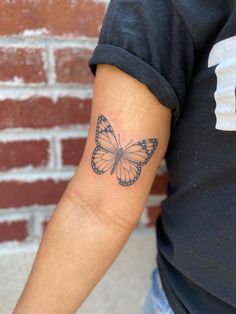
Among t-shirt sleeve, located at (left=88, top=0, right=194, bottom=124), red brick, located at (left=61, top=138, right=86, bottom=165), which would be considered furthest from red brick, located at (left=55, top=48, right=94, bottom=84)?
t-shirt sleeve, located at (left=88, top=0, right=194, bottom=124)

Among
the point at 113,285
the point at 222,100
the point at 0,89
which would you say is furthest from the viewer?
the point at 113,285

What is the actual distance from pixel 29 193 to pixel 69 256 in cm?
28

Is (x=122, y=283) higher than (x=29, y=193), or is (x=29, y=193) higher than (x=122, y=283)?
(x=29, y=193)

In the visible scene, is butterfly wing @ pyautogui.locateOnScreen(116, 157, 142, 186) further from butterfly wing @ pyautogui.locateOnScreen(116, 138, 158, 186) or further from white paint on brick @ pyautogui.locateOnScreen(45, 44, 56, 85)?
white paint on brick @ pyautogui.locateOnScreen(45, 44, 56, 85)

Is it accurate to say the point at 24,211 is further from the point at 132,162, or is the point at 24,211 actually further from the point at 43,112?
the point at 132,162

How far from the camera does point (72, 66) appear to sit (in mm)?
902

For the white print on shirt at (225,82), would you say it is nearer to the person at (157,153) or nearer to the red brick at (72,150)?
the person at (157,153)

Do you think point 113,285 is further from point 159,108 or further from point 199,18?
point 199,18

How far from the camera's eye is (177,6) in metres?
0.64

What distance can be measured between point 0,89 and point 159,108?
0.36 m

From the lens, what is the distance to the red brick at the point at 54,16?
0.83 metres

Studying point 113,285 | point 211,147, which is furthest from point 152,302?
point 211,147

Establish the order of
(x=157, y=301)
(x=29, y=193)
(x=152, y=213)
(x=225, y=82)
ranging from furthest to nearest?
(x=152, y=213), (x=29, y=193), (x=157, y=301), (x=225, y=82)

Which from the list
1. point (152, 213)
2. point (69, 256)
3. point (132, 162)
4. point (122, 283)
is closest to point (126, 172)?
point (132, 162)
